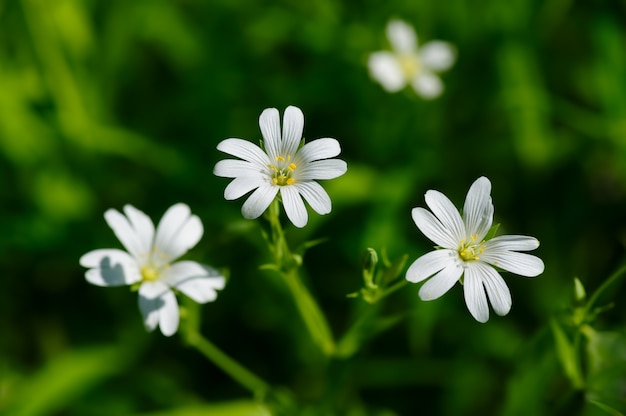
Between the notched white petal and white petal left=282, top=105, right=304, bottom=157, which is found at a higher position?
white petal left=282, top=105, right=304, bottom=157

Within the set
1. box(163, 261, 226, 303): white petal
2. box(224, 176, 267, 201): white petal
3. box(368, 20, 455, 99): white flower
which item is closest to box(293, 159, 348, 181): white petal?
box(224, 176, 267, 201): white petal

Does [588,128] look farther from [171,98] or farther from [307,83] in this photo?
[171,98]

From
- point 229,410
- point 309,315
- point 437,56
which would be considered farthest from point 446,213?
point 437,56

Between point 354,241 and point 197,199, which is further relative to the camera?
point 197,199

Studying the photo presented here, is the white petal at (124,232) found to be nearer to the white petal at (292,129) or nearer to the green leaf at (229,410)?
the white petal at (292,129)

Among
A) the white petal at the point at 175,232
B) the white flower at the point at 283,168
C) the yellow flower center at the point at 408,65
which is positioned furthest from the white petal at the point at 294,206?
the yellow flower center at the point at 408,65

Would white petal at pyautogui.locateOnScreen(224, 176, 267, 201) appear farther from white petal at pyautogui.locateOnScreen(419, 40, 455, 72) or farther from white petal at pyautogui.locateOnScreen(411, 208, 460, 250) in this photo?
white petal at pyautogui.locateOnScreen(419, 40, 455, 72)

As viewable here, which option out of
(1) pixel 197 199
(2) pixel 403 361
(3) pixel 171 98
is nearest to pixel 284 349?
(2) pixel 403 361

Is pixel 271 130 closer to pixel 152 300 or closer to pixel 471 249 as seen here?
pixel 152 300
